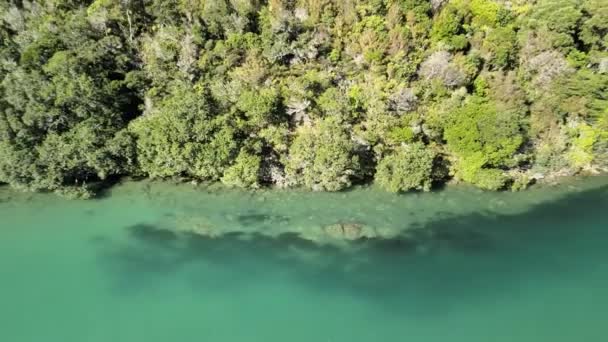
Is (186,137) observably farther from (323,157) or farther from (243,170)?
(323,157)

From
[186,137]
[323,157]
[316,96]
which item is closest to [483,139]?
[323,157]

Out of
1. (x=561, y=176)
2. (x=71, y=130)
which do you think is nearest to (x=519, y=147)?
(x=561, y=176)

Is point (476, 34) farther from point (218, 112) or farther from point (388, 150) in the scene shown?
point (218, 112)

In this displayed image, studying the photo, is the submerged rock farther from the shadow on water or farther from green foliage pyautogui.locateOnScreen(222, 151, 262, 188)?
green foliage pyautogui.locateOnScreen(222, 151, 262, 188)

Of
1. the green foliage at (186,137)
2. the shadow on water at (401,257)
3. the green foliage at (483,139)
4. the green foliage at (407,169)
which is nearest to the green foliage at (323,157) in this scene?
the green foliage at (407,169)

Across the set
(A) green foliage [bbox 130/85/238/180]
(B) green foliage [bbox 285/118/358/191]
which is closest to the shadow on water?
(B) green foliage [bbox 285/118/358/191]
